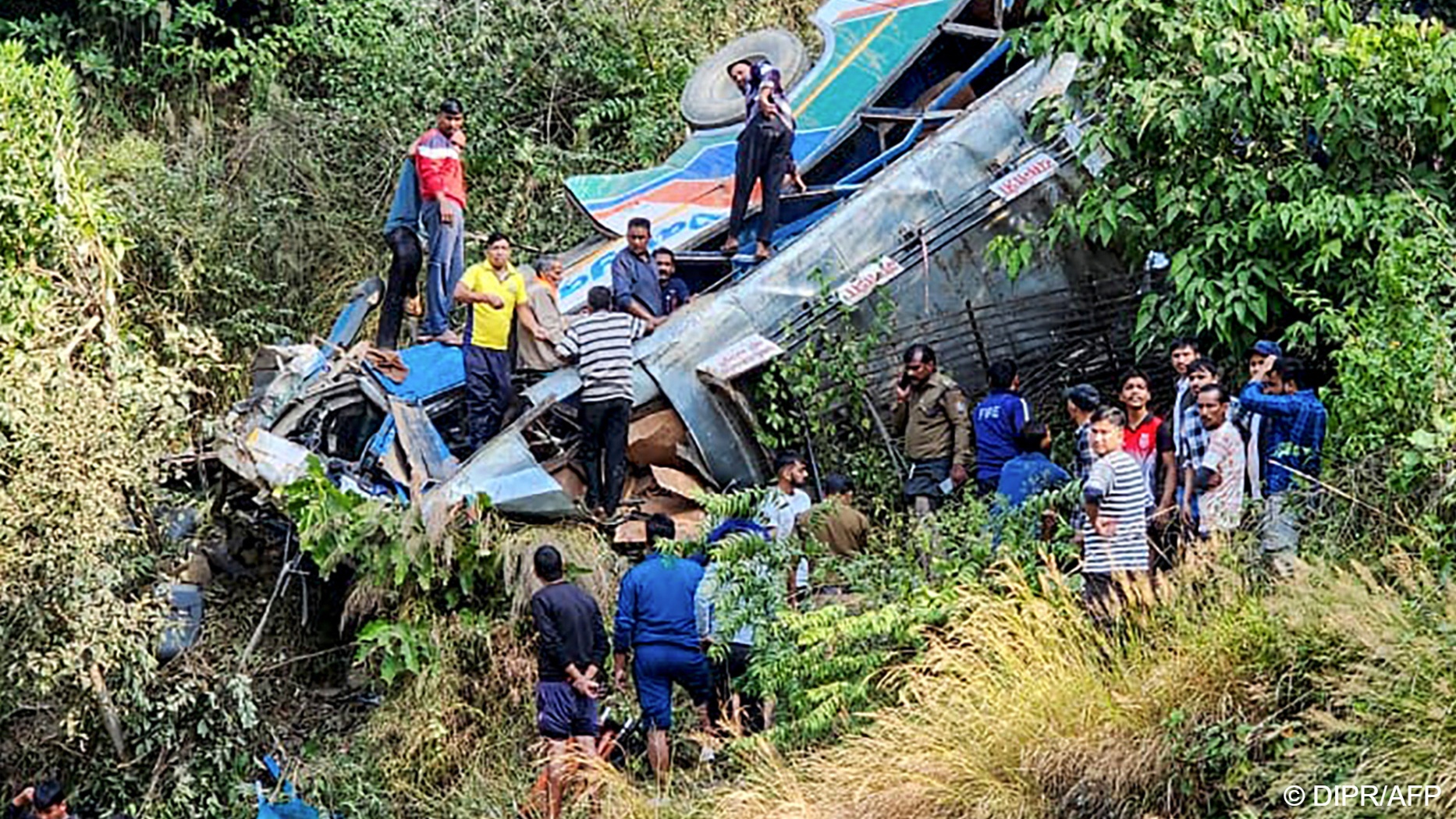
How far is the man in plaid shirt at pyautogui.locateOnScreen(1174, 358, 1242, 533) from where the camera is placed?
11.2 metres

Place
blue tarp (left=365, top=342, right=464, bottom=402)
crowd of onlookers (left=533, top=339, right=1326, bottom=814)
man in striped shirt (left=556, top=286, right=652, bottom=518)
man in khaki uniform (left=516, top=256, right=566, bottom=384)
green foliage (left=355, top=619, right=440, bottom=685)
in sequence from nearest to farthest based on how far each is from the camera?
crowd of onlookers (left=533, top=339, right=1326, bottom=814)
green foliage (left=355, top=619, right=440, bottom=685)
man in striped shirt (left=556, top=286, right=652, bottom=518)
man in khaki uniform (left=516, top=256, right=566, bottom=384)
blue tarp (left=365, top=342, right=464, bottom=402)

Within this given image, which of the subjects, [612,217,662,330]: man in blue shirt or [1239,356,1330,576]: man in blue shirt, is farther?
[612,217,662,330]: man in blue shirt

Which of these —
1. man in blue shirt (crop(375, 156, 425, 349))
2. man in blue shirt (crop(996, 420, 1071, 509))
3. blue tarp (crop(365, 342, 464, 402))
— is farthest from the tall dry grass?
man in blue shirt (crop(375, 156, 425, 349))

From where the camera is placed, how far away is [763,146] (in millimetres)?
15180

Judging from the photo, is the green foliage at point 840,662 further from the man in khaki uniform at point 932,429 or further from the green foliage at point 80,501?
the green foliage at point 80,501

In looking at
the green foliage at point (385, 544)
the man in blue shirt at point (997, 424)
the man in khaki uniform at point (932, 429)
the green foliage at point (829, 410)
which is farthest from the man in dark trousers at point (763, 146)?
the green foliage at point (385, 544)

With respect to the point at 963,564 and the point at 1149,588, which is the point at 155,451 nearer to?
the point at 963,564

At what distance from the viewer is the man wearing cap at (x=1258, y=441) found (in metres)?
11.1

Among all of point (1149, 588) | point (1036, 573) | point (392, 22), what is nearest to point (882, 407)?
point (1036, 573)

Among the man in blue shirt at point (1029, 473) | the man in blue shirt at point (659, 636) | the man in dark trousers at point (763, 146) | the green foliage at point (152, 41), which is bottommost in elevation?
the man in blue shirt at point (659, 636)

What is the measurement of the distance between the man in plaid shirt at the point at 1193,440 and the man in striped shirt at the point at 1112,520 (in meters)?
0.66

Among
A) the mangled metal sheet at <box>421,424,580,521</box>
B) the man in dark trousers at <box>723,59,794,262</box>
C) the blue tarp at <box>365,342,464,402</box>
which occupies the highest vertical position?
the man in dark trousers at <box>723,59,794,262</box>

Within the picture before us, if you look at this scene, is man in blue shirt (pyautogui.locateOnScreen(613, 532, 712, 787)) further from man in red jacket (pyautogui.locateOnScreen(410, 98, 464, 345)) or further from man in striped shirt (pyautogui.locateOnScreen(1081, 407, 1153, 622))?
man in red jacket (pyautogui.locateOnScreen(410, 98, 464, 345))

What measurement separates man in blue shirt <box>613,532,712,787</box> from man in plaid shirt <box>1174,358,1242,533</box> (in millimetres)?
2677
